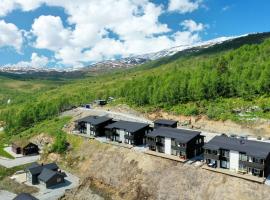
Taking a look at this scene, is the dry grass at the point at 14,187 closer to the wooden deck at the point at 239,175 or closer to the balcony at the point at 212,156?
the balcony at the point at 212,156

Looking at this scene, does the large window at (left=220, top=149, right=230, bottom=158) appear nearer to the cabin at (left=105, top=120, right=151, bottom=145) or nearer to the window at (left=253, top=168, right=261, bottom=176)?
the window at (left=253, top=168, right=261, bottom=176)

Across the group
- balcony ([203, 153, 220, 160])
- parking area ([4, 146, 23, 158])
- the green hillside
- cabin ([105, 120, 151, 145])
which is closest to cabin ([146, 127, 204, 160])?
balcony ([203, 153, 220, 160])

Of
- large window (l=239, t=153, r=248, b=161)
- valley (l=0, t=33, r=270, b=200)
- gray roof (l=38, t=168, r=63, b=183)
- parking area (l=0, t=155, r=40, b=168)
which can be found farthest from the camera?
parking area (l=0, t=155, r=40, b=168)

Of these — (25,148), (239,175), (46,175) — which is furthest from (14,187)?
(239,175)

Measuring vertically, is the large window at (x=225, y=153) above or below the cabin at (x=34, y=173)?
above

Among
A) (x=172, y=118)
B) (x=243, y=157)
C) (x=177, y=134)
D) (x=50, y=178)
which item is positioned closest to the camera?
(x=243, y=157)

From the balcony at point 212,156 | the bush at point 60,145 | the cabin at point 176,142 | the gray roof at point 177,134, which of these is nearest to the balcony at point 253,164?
the balcony at point 212,156

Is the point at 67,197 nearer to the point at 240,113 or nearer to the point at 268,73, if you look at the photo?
the point at 240,113

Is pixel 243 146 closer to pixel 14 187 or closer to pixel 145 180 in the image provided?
pixel 145 180
